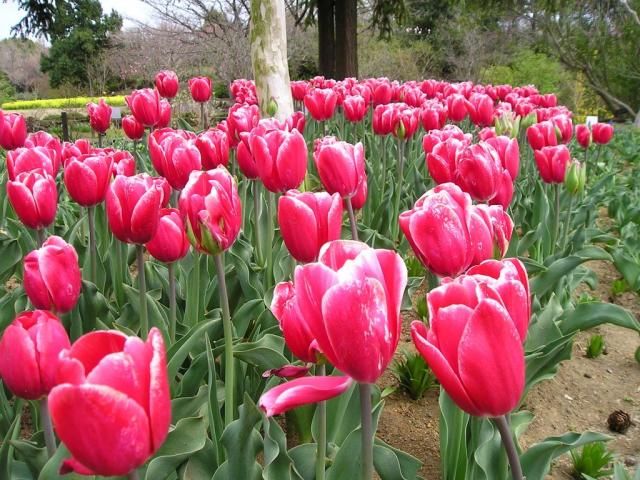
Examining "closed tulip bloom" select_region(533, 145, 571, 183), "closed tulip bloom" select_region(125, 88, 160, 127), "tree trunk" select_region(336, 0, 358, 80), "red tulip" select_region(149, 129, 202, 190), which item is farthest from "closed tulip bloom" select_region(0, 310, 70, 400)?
"tree trunk" select_region(336, 0, 358, 80)

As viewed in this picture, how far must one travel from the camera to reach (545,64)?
23609 millimetres

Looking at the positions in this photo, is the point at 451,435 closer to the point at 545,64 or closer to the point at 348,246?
the point at 348,246

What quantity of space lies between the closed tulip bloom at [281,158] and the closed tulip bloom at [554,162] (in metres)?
1.47

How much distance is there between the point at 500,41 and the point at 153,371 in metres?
29.1

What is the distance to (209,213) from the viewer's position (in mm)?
1424

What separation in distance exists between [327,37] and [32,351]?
43.1 ft

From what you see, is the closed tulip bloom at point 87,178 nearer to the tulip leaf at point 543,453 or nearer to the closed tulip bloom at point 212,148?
the closed tulip bloom at point 212,148

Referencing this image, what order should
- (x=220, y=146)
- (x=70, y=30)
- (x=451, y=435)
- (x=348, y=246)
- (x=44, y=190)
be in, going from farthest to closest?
(x=70, y=30), (x=220, y=146), (x=44, y=190), (x=451, y=435), (x=348, y=246)

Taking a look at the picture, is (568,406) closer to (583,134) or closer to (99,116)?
(583,134)

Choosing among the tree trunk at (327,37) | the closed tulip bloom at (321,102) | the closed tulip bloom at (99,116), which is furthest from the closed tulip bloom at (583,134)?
the tree trunk at (327,37)

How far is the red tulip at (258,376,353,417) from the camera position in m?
0.77

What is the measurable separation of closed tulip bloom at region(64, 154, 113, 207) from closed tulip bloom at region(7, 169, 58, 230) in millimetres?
69

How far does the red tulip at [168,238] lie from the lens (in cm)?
175

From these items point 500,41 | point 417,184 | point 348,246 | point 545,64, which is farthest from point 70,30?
point 348,246
